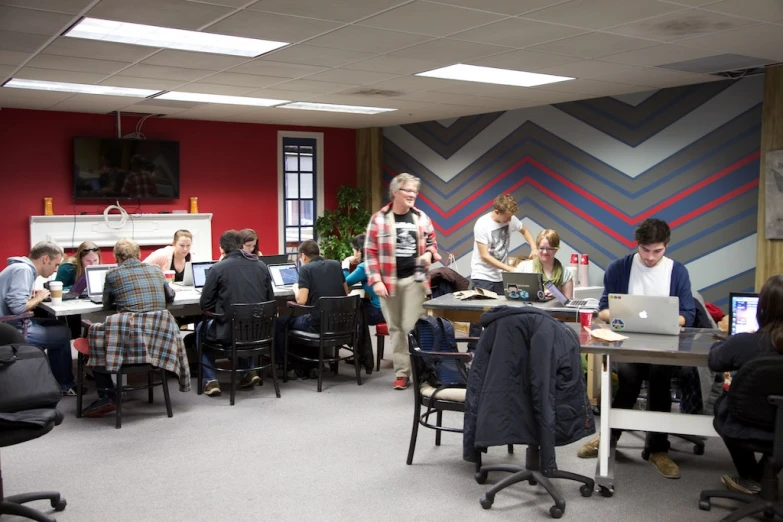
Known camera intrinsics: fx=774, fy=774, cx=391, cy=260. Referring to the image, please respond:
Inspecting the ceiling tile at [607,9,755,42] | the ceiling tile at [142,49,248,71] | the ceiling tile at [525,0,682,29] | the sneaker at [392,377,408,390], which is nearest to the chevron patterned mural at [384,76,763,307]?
the ceiling tile at [607,9,755,42]

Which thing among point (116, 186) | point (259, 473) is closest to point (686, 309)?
point (259, 473)

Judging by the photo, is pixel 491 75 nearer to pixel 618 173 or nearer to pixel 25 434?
pixel 618 173

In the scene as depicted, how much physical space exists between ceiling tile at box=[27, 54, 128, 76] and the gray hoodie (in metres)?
1.49

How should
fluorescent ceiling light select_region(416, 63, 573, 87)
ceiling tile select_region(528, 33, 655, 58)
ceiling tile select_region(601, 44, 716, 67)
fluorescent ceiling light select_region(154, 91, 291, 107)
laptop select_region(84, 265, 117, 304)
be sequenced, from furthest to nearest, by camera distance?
fluorescent ceiling light select_region(154, 91, 291, 107) < fluorescent ceiling light select_region(416, 63, 573, 87) < laptop select_region(84, 265, 117, 304) < ceiling tile select_region(601, 44, 716, 67) < ceiling tile select_region(528, 33, 655, 58)

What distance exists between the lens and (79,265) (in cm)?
627

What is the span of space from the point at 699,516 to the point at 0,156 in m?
7.90

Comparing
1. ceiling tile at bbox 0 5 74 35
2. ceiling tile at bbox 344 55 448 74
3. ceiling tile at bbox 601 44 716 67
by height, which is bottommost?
ceiling tile at bbox 0 5 74 35

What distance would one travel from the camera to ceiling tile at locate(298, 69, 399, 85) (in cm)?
624

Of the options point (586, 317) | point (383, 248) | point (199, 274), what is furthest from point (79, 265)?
point (586, 317)

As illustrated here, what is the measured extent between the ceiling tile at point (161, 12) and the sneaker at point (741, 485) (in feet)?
11.8

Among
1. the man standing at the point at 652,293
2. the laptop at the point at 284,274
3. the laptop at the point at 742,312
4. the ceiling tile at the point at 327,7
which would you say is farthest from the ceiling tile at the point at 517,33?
the laptop at the point at 284,274

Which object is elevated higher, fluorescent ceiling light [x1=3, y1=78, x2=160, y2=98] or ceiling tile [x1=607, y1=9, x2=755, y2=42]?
fluorescent ceiling light [x1=3, y1=78, x2=160, y2=98]

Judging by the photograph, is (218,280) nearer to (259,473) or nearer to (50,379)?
(259,473)

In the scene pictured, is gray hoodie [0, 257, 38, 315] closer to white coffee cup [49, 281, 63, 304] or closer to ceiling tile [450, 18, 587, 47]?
white coffee cup [49, 281, 63, 304]
